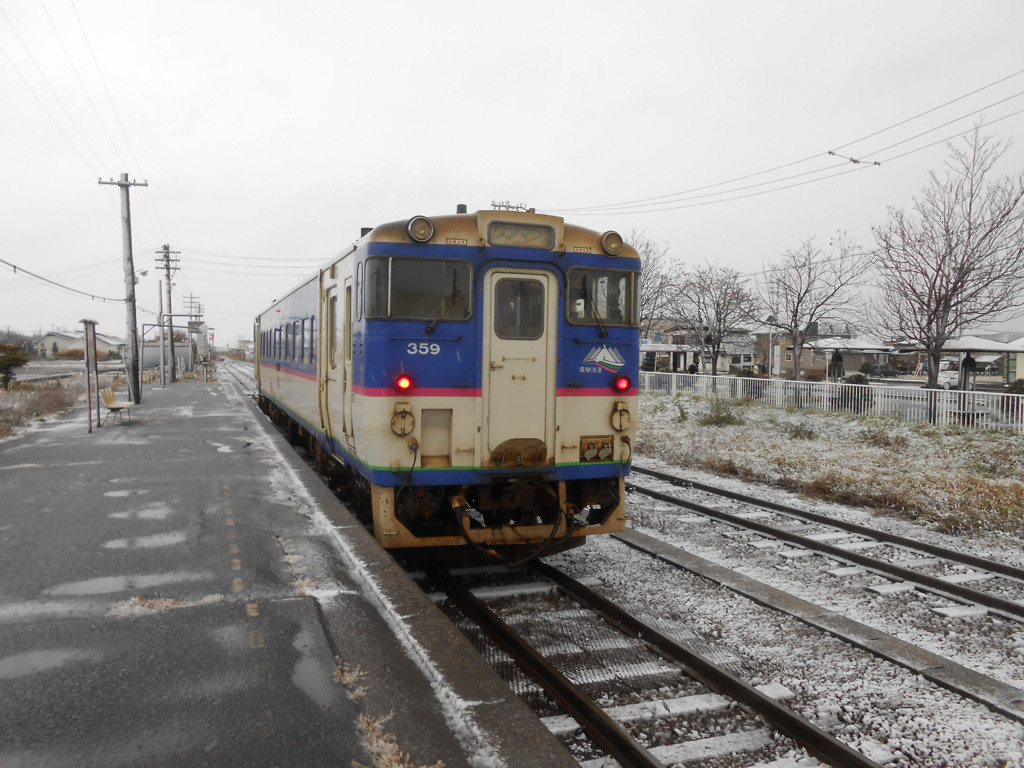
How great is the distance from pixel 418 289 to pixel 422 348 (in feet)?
1.66

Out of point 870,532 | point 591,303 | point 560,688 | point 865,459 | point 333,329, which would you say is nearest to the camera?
point 560,688

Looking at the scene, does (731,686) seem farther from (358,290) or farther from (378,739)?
(358,290)

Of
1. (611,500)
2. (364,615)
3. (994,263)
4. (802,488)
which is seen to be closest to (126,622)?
(364,615)

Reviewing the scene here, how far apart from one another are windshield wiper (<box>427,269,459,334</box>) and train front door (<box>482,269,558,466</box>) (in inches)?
10.5

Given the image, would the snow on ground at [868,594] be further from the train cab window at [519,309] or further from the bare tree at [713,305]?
the bare tree at [713,305]

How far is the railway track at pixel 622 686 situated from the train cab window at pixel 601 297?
7.97 ft

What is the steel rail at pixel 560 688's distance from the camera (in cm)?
379

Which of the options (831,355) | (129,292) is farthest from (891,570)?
(831,355)

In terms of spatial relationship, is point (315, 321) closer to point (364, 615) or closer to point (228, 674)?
point (364, 615)

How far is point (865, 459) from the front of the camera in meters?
13.9

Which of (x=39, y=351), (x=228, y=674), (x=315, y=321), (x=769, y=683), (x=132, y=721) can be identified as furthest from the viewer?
(x=39, y=351)

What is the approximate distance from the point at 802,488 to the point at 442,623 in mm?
8596

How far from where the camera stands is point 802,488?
11602 millimetres

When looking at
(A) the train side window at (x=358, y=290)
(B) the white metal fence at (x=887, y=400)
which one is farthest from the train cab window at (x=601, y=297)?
(B) the white metal fence at (x=887, y=400)
